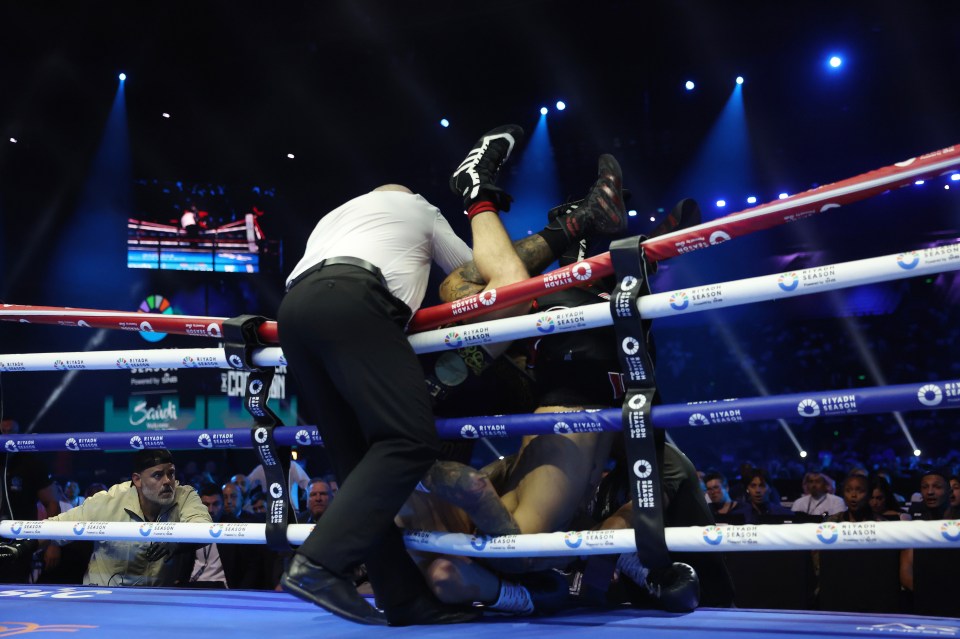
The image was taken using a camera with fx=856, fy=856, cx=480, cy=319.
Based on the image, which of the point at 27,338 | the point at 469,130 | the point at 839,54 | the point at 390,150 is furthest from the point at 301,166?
the point at 839,54

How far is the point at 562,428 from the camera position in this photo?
200 centimetres

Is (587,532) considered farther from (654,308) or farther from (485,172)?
(485,172)

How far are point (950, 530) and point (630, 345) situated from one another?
724 millimetres

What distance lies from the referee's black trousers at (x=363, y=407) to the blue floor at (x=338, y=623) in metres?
0.19

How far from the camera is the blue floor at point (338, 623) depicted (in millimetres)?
1742

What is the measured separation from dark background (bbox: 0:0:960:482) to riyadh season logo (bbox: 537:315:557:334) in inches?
365

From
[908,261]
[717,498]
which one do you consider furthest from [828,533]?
[717,498]

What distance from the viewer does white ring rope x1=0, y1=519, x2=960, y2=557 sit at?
160cm

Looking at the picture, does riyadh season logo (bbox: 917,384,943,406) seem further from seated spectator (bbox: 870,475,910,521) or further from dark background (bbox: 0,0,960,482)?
dark background (bbox: 0,0,960,482)

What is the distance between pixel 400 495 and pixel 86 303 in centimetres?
1196

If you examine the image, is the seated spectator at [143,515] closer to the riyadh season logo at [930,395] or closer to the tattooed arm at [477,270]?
the tattooed arm at [477,270]

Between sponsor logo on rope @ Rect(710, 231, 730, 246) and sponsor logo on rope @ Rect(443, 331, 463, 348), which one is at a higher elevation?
sponsor logo on rope @ Rect(710, 231, 730, 246)

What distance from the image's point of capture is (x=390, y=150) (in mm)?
13422

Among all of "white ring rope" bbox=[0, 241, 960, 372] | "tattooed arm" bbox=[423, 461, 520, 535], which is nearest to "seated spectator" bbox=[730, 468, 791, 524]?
"white ring rope" bbox=[0, 241, 960, 372]
